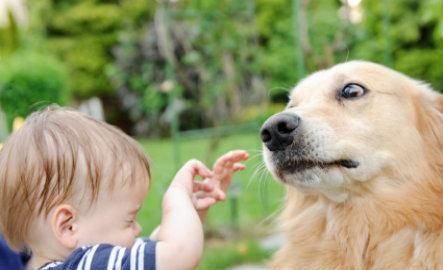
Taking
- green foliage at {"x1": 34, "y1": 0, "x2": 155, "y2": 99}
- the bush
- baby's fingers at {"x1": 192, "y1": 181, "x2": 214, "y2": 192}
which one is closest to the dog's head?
baby's fingers at {"x1": 192, "y1": 181, "x2": 214, "y2": 192}

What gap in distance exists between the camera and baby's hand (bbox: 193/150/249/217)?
2398 millimetres

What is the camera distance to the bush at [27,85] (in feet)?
17.9

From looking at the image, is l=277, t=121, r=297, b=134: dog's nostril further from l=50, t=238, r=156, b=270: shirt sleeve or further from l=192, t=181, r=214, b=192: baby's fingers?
l=50, t=238, r=156, b=270: shirt sleeve

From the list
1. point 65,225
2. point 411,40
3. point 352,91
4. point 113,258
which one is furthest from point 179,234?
point 411,40

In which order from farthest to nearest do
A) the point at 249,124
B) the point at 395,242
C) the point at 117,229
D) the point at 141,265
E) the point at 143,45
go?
the point at 143,45 < the point at 249,124 < the point at 395,242 < the point at 117,229 < the point at 141,265

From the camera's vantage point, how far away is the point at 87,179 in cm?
202

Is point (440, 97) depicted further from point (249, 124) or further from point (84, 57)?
point (84, 57)

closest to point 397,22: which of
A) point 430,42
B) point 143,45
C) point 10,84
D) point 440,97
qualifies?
point 430,42

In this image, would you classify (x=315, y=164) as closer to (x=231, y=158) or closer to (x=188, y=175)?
(x=231, y=158)

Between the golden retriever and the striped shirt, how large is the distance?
0.75 meters

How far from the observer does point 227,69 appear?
723cm

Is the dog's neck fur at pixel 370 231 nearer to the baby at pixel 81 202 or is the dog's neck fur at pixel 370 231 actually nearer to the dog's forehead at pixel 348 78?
the dog's forehead at pixel 348 78

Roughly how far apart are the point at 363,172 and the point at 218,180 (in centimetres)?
54

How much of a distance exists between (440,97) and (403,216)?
23.2 inches
